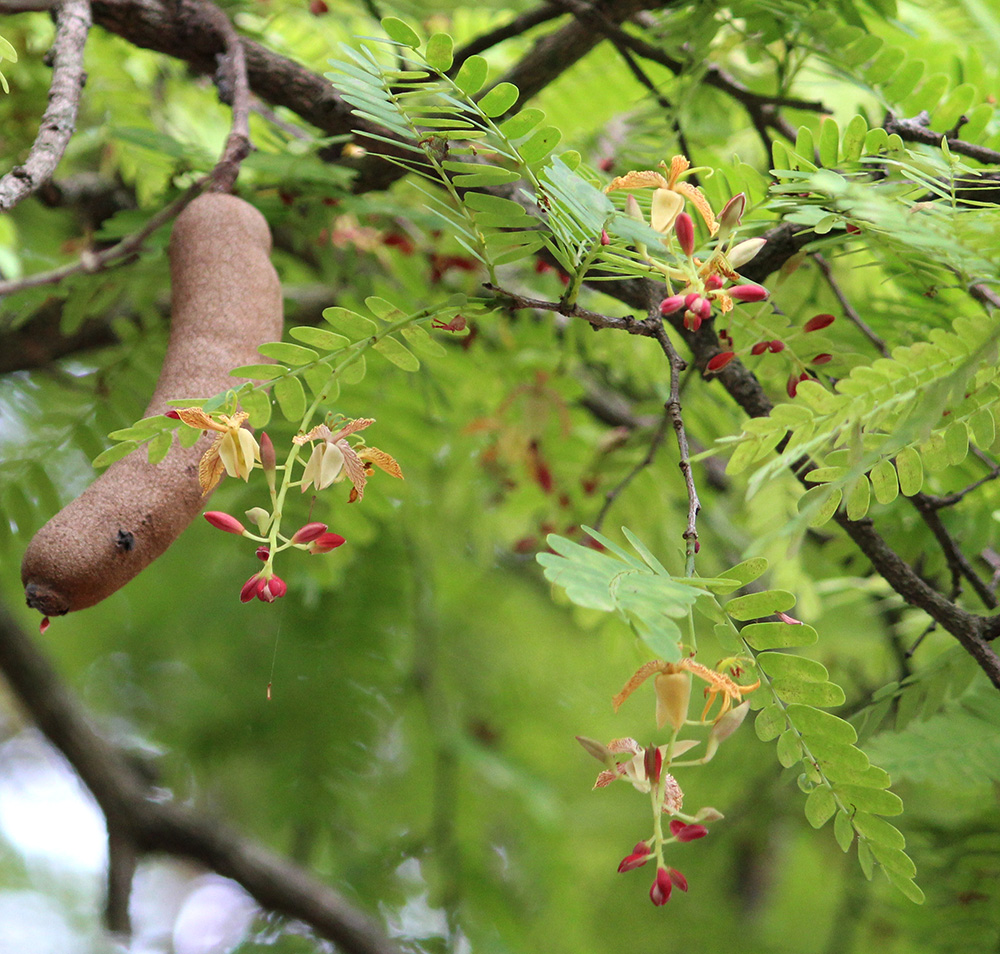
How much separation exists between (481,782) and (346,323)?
1354mm

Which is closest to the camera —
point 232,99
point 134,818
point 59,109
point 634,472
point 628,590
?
point 628,590

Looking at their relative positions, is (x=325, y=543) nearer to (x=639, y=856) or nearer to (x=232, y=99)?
(x=639, y=856)

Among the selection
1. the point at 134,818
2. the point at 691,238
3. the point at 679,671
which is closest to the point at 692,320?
the point at 691,238

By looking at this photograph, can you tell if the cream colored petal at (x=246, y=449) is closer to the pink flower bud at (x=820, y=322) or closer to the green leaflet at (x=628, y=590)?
the green leaflet at (x=628, y=590)

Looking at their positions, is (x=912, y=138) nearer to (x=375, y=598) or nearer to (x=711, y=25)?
(x=711, y=25)

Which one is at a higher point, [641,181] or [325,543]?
[641,181]

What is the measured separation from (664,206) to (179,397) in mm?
298

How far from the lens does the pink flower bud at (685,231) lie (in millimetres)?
481

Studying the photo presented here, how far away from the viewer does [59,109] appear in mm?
574

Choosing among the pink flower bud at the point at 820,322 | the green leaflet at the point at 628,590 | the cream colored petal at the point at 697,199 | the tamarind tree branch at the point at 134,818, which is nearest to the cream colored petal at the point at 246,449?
the green leaflet at the point at 628,590

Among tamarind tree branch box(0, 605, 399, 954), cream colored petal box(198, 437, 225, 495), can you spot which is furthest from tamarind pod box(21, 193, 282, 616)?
tamarind tree branch box(0, 605, 399, 954)

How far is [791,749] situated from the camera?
0.50 m

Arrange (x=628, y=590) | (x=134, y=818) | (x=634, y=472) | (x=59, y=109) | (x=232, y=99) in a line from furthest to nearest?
(x=134, y=818)
(x=634, y=472)
(x=232, y=99)
(x=59, y=109)
(x=628, y=590)

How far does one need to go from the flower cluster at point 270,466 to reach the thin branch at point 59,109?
6.5 inches
